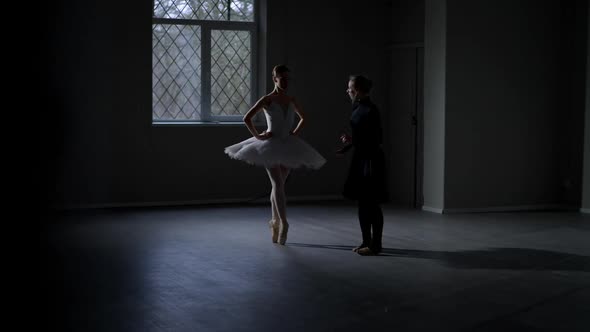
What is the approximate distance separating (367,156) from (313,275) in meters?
1.24

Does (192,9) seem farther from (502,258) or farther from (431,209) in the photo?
(502,258)

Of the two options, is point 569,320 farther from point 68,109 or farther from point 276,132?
point 68,109

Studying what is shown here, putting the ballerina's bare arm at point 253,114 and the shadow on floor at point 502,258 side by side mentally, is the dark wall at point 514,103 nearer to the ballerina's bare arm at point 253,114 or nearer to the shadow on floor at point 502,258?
the shadow on floor at point 502,258

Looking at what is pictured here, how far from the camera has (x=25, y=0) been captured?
61.1 inches

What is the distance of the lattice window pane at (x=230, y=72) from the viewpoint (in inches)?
399

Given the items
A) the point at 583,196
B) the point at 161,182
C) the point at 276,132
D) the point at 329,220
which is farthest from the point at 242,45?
the point at 583,196

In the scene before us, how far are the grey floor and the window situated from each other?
77.7 inches

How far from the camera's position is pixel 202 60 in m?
10.0

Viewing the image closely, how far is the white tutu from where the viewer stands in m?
6.62

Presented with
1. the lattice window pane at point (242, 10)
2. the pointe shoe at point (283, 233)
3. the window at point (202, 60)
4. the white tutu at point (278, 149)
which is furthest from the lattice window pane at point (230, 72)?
the pointe shoe at point (283, 233)

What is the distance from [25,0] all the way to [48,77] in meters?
0.57

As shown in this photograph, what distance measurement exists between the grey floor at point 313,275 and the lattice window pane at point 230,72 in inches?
84.3

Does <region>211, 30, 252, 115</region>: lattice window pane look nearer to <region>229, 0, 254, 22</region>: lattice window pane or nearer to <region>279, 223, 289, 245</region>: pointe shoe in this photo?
<region>229, 0, 254, 22</region>: lattice window pane

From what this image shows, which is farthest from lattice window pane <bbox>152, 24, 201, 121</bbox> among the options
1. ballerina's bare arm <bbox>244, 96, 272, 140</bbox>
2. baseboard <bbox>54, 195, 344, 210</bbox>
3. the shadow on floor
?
the shadow on floor
